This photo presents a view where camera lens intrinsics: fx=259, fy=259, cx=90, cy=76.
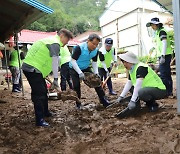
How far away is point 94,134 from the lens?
3402 millimetres

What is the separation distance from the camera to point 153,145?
2.73 metres

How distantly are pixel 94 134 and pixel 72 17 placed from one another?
4239cm

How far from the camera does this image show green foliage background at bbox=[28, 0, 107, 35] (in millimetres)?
33250

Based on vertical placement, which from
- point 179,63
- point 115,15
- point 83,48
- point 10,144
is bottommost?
point 10,144

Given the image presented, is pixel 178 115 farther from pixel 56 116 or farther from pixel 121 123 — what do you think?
Answer: pixel 56 116

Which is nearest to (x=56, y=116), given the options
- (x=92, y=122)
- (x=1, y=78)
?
(x=92, y=122)

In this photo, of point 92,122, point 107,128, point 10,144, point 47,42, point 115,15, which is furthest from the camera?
point 115,15

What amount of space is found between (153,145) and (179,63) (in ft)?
4.67

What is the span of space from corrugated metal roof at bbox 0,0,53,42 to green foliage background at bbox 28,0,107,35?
1921 cm

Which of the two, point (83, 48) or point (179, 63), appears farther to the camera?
point (83, 48)

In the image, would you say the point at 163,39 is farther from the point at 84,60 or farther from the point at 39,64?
the point at 39,64

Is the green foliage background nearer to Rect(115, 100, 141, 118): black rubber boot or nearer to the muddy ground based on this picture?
the muddy ground

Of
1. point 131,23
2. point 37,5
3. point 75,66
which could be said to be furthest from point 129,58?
point 131,23

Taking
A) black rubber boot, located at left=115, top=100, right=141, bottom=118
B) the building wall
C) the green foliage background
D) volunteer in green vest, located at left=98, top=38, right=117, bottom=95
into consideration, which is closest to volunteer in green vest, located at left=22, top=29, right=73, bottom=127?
black rubber boot, located at left=115, top=100, right=141, bottom=118
